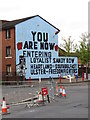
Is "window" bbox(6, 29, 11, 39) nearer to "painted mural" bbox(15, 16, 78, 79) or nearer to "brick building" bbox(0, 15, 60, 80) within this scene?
"brick building" bbox(0, 15, 60, 80)

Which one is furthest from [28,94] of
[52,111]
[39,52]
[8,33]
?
[8,33]

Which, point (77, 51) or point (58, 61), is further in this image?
point (77, 51)

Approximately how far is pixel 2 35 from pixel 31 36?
476cm

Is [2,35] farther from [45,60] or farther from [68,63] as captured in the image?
[68,63]

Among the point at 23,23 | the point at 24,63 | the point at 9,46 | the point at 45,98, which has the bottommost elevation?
the point at 45,98

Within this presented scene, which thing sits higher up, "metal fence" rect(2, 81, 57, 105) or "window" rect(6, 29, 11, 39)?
"window" rect(6, 29, 11, 39)

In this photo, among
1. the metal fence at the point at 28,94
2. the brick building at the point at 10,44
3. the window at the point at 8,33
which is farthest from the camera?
the window at the point at 8,33

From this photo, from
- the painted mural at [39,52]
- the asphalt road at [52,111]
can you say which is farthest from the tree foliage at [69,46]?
the asphalt road at [52,111]

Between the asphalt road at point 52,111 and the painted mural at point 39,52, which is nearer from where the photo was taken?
the asphalt road at point 52,111

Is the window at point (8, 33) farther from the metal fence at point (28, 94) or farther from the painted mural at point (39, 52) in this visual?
the metal fence at point (28, 94)

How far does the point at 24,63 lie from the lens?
135 feet

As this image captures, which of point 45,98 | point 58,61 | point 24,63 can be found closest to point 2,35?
point 24,63

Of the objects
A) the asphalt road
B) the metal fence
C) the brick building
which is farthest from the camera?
the brick building

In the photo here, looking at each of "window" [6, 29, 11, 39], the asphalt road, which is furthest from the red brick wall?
the asphalt road
